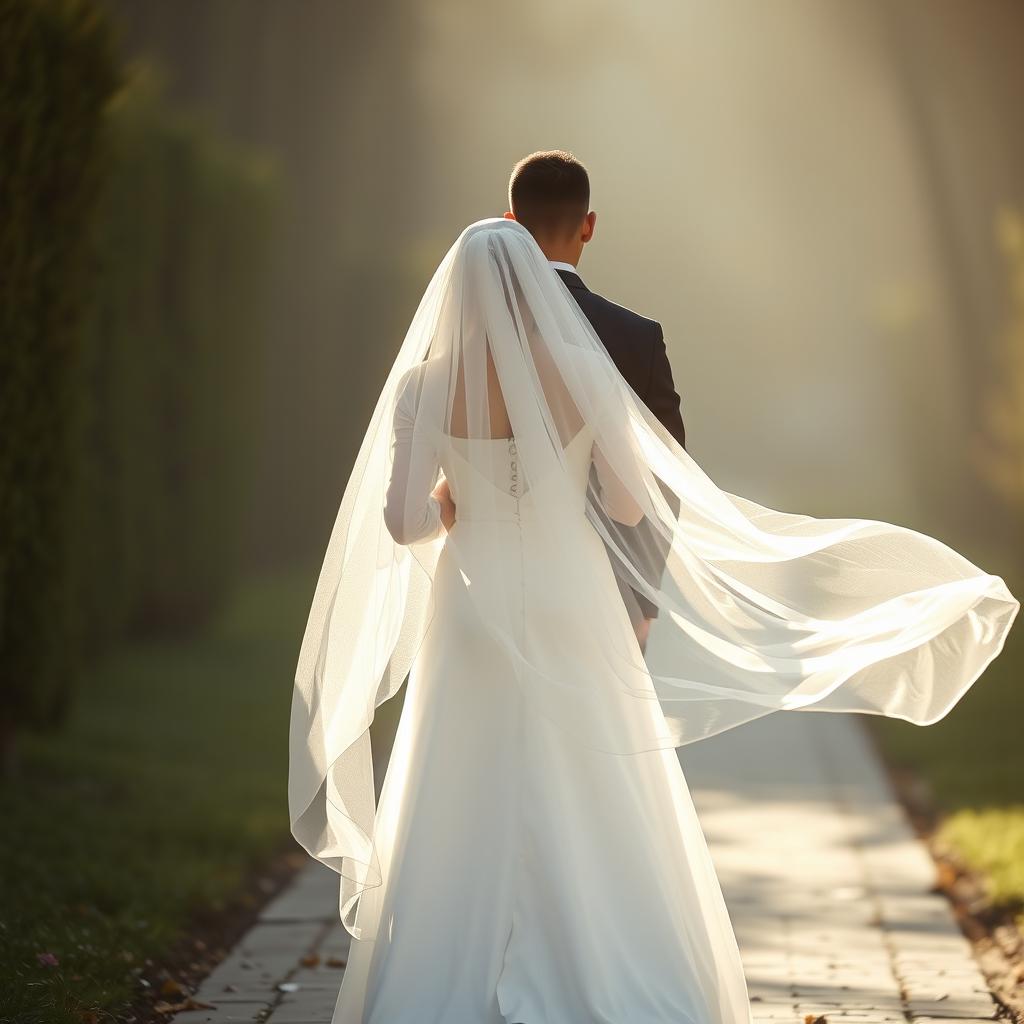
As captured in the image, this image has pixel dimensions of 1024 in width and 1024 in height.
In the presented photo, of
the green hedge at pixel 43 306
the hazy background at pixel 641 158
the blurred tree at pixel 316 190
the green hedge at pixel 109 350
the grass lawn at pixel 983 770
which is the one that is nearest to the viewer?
the grass lawn at pixel 983 770

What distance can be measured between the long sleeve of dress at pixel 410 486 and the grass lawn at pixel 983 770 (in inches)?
106

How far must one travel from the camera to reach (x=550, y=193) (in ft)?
10.7

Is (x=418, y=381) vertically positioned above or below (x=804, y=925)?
above

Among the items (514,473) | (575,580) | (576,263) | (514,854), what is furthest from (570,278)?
(514,854)

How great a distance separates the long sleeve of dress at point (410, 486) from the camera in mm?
3127

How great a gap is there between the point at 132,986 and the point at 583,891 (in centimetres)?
160

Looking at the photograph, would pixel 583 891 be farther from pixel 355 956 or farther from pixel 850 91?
pixel 850 91

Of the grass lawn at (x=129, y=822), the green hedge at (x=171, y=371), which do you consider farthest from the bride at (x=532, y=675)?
the green hedge at (x=171, y=371)

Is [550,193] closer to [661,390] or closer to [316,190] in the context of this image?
[661,390]

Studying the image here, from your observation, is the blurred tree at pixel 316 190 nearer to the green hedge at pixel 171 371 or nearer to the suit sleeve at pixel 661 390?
the green hedge at pixel 171 371

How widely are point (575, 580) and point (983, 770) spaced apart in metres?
4.85

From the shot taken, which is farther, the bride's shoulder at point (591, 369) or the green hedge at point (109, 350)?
the green hedge at point (109, 350)

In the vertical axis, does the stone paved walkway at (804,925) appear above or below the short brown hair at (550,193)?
below

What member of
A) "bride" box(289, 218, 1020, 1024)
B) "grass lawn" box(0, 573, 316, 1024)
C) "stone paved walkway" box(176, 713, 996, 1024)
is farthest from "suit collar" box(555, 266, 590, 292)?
"grass lawn" box(0, 573, 316, 1024)
